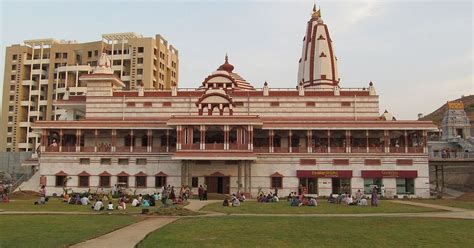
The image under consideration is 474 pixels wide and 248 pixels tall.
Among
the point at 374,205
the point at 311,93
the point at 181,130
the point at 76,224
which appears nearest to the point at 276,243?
the point at 76,224

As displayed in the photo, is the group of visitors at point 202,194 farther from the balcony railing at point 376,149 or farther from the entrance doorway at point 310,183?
the balcony railing at point 376,149

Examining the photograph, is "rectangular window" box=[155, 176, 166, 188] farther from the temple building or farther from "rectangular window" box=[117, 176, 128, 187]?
"rectangular window" box=[117, 176, 128, 187]

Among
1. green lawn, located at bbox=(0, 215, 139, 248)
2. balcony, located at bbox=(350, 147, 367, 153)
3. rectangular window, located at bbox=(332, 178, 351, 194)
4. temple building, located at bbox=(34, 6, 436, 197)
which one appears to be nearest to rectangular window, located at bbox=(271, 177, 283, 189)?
temple building, located at bbox=(34, 6, 436, 197)

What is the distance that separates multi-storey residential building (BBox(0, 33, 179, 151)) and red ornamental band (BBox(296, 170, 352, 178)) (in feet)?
200

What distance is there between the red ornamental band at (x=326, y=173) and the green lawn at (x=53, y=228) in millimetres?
29392

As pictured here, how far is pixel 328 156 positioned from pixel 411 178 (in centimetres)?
994

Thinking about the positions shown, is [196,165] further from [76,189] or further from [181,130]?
[76,189]

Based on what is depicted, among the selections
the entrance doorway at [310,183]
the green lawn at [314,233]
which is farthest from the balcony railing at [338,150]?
the green lawn at [314,233]

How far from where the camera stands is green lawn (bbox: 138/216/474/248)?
1872 centimetres

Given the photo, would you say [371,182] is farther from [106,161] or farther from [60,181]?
[60,181]

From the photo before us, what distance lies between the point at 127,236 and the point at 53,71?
333ft

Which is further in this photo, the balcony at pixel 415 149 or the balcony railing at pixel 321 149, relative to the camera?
the balcony railing at pixel 321 149

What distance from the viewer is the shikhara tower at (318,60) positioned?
223 feet

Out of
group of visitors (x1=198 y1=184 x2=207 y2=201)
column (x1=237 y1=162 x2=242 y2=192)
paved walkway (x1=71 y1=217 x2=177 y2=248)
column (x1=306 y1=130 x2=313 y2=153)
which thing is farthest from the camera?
column (x1=306 y1=130 x2=313 y2=153)
